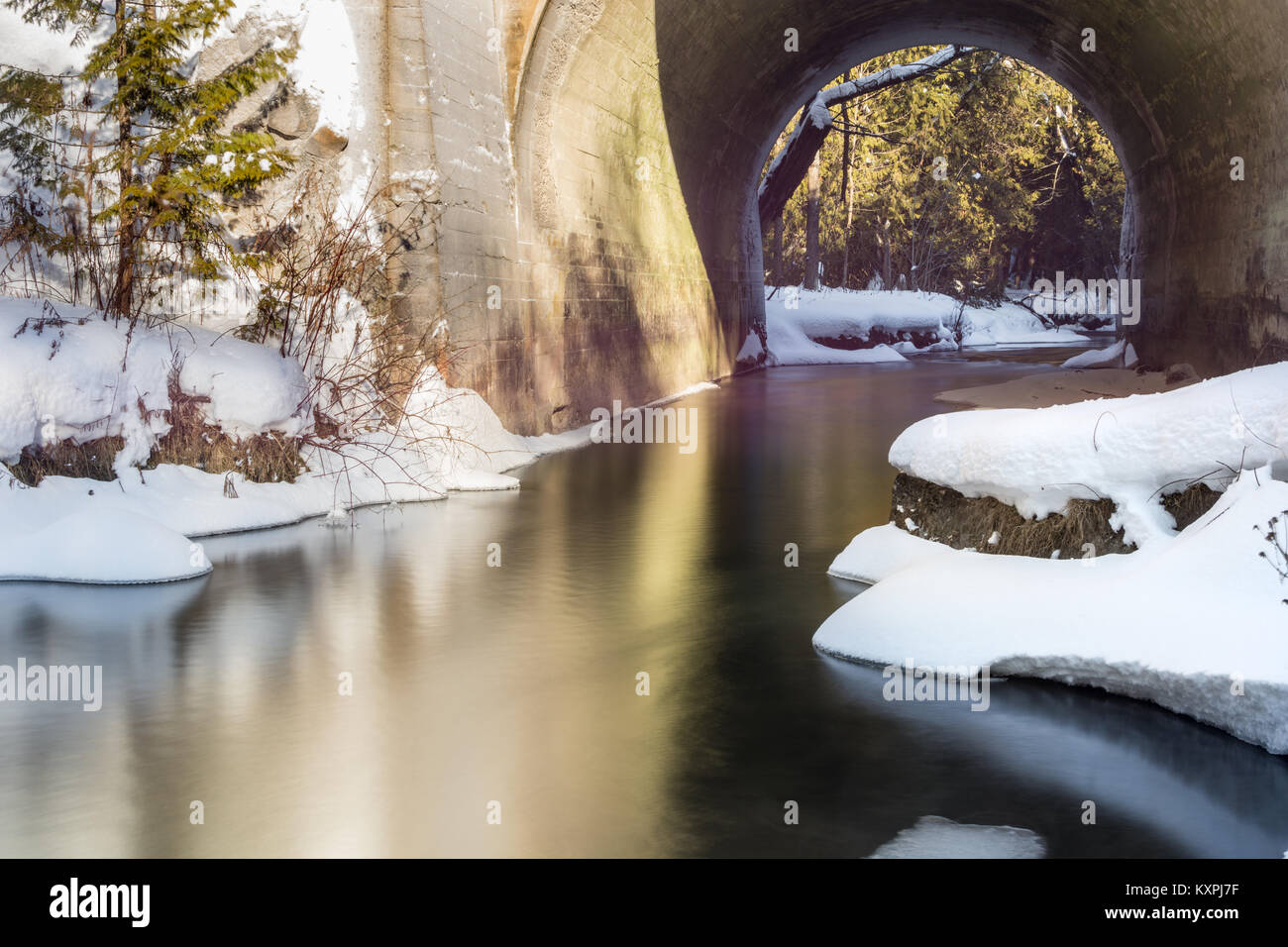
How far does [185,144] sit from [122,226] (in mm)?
719

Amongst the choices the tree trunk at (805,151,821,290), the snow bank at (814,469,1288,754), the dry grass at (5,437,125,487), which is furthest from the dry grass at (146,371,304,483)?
the tree trunk at (805,151,821,290)

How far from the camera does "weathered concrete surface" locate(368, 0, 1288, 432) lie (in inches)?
451

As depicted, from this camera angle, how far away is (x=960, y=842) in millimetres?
3766

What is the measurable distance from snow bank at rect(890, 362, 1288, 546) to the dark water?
3.21 feet

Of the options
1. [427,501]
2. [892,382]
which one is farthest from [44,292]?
[892,382]

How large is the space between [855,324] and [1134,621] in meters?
23.9

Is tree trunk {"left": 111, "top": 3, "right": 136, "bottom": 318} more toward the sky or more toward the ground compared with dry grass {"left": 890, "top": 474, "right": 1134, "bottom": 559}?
more toward the sky

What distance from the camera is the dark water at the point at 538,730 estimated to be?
389 centimetres

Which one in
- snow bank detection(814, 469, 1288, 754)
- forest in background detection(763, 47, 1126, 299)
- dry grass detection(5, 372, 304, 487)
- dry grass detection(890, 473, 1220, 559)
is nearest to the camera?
snow bank detection(814, 469, 1288, 754)

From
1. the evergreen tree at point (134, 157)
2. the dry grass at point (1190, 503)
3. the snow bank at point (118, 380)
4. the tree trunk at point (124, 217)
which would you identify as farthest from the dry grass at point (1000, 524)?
the tree trunk at point (124, 217)

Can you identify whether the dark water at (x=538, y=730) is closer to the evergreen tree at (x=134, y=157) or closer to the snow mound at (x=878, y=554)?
the snow mound at (x=878, y=554)

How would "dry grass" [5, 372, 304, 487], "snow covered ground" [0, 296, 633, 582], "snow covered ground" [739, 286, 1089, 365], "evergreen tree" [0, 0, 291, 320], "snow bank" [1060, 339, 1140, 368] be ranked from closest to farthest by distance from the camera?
"snow covered ground" [0, 296, 633, 582]
"dry grass" [5, 372, 304, 487]
"evergreen tree" [0, 0, 291, 320]
"snow bank" [1060, 339, 1140, 368]
"snow covered ground" [739, 286, 1089, 365]

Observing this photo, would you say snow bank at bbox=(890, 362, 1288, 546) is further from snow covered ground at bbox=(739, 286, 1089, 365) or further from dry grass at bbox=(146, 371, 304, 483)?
snow covered ground at bbox=(739, 286, 1089, 365)
